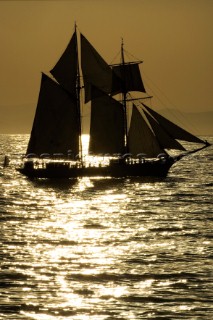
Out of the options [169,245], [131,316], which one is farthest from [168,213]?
[131,316]

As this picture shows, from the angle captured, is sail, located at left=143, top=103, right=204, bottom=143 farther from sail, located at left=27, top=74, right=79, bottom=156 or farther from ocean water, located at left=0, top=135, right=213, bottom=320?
ocean water, located at left=0, top=135, right=213, bottom=320

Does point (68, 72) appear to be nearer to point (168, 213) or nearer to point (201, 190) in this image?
point (201, 190)

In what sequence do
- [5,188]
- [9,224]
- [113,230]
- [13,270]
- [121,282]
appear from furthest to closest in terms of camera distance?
[5,188], [9,224], [113,230], [13,270], [121,282]

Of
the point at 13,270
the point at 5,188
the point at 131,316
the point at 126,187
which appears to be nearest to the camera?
the point at 131,316

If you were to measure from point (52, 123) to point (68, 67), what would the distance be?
9.12 m

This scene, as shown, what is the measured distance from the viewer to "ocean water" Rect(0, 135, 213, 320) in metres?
30.8

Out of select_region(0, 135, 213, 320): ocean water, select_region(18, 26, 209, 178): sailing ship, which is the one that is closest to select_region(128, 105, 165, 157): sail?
select_region(18, 26, 209, 178): sailing ship

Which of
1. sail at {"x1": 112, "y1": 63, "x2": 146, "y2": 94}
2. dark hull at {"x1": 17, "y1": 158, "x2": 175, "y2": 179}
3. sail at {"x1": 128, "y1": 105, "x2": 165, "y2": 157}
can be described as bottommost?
dark hull at {"x1": 17, "y1": 158, "x2": 175, "y2": 179}

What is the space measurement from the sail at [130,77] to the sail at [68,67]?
6709 millimetres

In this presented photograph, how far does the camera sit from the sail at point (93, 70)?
336 ft

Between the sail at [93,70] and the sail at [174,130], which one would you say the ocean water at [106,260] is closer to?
the sail at [174,130]

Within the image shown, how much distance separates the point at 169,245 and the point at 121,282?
37.5ft

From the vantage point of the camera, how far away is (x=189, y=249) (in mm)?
43875

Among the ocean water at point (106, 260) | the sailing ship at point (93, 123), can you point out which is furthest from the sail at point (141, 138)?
the ocean water at point (106, 260)
